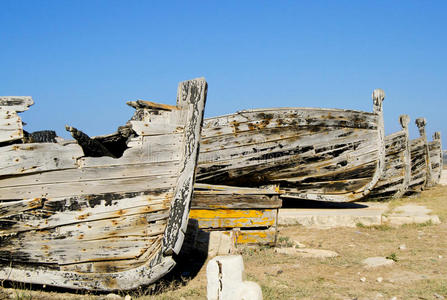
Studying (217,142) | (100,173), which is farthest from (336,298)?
(217,142)

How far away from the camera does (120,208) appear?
4.43m

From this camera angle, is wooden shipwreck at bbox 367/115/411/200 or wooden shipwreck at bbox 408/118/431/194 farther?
wooden shipwreck at bbox 408/118/431/194

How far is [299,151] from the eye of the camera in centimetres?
812

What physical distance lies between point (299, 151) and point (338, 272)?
3134 millimetres

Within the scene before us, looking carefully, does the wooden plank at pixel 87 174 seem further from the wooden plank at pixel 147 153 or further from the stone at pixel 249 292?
the stone at pixel 249 292

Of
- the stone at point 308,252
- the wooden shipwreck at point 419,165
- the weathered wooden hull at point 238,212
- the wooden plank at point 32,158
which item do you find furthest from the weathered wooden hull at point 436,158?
the wooden plank at point 32,158

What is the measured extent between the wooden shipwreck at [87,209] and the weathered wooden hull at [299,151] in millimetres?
3315

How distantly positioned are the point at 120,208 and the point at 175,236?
0.64m

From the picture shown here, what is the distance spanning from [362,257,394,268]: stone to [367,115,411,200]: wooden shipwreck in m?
5.31

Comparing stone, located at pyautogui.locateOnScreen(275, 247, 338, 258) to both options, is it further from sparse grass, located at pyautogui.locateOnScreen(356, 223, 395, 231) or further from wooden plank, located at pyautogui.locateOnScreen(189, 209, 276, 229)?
sparse grass, located at pyautogui.locateOnScreen(356, 223, 395, 231)

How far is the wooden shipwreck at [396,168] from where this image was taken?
1095cm

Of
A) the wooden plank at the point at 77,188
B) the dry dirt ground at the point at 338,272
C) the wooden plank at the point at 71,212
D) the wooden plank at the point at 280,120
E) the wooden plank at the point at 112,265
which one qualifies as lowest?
the dry dirt ground at the point at 338,272

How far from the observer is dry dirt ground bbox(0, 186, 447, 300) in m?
4.45

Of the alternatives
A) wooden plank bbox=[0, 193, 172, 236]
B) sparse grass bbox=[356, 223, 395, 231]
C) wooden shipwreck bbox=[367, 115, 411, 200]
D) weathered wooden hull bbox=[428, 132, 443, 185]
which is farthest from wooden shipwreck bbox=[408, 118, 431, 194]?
wooden plank bbox=[0, 193, 172, 236]
